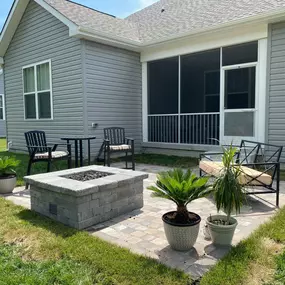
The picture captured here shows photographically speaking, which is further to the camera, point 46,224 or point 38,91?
point 38,91

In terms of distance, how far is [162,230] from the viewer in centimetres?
302

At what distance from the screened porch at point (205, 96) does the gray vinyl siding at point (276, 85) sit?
389mm

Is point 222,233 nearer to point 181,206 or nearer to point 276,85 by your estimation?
point 181,206

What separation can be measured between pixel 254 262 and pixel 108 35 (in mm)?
6699

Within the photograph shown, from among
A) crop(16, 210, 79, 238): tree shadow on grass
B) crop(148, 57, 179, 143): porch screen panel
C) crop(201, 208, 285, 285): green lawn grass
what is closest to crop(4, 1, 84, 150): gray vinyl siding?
crop(148, 57, 179, 143): porch screen panel

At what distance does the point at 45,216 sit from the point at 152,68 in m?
7.37

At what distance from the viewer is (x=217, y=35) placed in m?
7.16

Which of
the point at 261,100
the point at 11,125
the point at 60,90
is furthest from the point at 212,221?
the point at 11,125

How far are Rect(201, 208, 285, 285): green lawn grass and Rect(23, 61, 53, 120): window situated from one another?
24.5 feet

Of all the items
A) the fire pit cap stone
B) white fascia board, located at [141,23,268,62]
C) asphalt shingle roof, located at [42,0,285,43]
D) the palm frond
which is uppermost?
asphalt shingle roof, located at [42,0,285,43]

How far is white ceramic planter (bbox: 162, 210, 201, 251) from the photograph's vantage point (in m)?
2.46

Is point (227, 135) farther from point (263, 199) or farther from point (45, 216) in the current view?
point (45, 216)

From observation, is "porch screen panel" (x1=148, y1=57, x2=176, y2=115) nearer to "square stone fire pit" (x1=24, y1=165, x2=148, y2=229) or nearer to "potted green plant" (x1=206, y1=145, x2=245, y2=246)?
"square stone fire pit" (x1=24, y1=165, x2=148, y2=229)

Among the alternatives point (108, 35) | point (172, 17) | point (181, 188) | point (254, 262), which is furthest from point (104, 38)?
point (254, 262)
